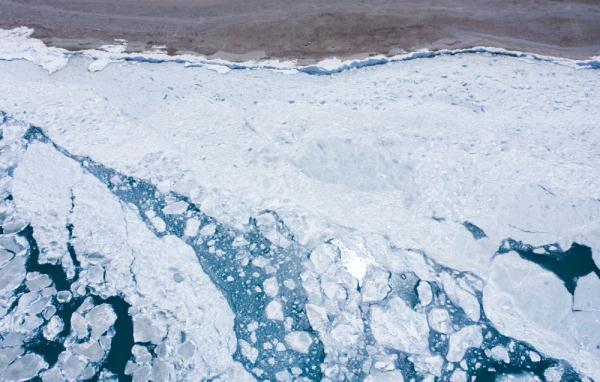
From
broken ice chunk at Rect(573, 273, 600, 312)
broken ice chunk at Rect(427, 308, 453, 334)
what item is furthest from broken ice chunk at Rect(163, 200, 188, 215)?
broken ice chunk at Rect(573, 273, 600, 312)

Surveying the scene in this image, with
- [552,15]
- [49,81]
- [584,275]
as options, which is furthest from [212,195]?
[552,15]

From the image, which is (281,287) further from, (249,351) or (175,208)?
(175,208)

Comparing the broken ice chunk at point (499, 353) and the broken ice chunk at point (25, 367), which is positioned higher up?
the broken ice chunk at point (499, 353)

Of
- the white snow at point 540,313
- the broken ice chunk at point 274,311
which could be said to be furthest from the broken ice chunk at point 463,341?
the broken ice chunk at point 274,311

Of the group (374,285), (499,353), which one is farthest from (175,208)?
(499,353)

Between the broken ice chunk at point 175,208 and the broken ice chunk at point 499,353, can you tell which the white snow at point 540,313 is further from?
the broken ice chunk at point 175,208

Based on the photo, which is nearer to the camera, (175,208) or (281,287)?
(281,287)

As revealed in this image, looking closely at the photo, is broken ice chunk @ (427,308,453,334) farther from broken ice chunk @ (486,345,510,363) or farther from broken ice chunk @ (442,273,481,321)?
broken ice chunk @ (486,345,510,363)
